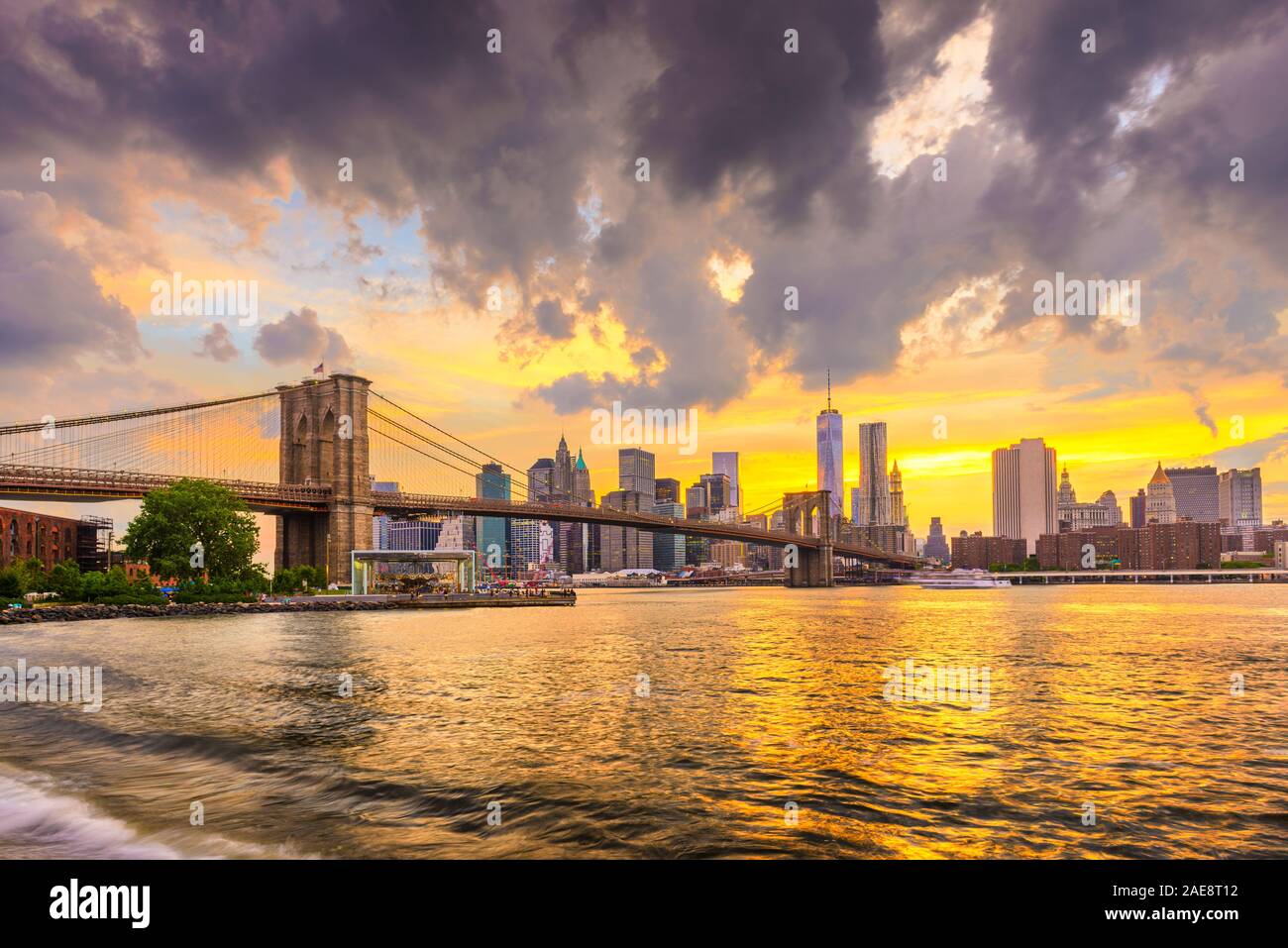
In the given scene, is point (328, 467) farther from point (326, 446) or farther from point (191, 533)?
point (191, 533)

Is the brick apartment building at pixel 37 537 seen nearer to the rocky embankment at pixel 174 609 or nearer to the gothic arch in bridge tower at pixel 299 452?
the gothic arch in bridge tower at pixel 299 452

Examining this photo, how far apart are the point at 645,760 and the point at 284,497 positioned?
89402mm

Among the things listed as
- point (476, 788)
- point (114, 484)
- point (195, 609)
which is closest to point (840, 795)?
point (476, 788)

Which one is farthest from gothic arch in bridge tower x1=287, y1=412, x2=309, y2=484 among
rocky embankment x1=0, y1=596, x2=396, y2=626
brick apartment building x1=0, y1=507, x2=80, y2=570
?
brick apartment building x1=0, y1=507, x2=80, y2=570

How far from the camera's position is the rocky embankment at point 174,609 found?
56.8m

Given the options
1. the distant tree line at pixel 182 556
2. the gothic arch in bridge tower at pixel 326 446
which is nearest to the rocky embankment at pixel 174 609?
the distant tree line at pixel 182 556

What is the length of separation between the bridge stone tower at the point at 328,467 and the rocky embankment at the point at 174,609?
544 inches

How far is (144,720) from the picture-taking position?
20.5 meters

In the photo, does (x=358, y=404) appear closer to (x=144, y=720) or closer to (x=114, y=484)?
(x=114, y=484)

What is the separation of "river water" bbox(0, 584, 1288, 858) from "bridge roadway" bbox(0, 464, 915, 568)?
4888 centimetres

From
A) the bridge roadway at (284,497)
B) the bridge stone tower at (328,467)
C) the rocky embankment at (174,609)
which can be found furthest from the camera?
the bridge stone tower at (328,467)

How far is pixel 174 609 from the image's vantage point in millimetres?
70375

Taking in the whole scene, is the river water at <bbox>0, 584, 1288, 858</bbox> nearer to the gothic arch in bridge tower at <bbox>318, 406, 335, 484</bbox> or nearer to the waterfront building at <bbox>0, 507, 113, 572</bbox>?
the gothic arch in bridge tower at <bbox>318, 406, 335, 484</bbox>

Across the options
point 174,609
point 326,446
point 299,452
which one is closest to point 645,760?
point 174,609
